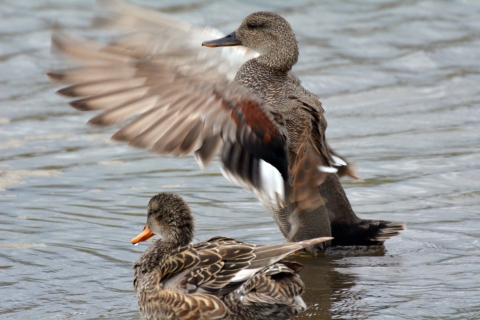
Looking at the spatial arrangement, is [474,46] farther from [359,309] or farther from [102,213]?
[359,309]

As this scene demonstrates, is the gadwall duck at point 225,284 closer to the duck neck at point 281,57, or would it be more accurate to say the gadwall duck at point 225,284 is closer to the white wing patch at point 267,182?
the white wing patch at point 267,182

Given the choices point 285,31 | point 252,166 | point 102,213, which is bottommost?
point 102,213

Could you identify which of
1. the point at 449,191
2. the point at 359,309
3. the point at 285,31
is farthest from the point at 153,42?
the point at 449,191

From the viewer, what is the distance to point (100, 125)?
213 inches

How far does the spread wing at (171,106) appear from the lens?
5.44 meters

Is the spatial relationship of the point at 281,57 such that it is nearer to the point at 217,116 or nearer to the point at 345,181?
the point at 217,116

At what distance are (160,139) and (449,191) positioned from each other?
295 centimetres

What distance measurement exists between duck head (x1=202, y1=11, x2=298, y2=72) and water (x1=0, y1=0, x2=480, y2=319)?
1.22 metres

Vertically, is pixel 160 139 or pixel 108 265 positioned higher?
pixel 160 139

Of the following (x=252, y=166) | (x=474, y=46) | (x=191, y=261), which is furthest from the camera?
(x=474, y=46)

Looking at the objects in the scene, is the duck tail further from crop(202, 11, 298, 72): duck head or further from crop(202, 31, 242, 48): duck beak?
crop(202, 31, 242, 48): duck beak

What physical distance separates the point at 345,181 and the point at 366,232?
5.36 feet

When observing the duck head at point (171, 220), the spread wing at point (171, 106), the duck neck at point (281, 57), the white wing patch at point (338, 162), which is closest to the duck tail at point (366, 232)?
the white wing patch at point (338, 162)

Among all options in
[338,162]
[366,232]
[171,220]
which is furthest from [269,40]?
[171,220]
